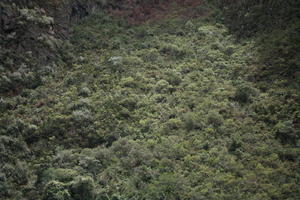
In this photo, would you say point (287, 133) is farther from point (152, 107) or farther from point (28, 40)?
point (28, 40)

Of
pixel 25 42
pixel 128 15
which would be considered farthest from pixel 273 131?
pixel 128 15

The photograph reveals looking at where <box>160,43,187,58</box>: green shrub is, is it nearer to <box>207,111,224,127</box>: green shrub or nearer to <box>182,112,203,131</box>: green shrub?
<box>182,112,203,131</box>: green shrub

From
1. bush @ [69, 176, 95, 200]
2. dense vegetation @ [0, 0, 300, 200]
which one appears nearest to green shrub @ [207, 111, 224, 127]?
dense vegetation @ [0, 0, 300, 200]

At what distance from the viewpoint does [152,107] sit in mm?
22953

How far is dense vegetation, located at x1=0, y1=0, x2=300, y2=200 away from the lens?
56.6ft

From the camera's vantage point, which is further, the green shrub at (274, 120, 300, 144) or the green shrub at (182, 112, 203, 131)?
the green shrub at (182, 112, 203, 131)

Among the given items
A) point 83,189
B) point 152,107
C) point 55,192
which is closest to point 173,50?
point 152,107

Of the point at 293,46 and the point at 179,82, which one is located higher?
the point at 293,46

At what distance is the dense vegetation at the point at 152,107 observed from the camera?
17.3m

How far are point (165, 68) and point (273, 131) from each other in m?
9.86

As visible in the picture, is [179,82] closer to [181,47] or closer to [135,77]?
[135,77]

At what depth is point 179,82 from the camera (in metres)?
25.6

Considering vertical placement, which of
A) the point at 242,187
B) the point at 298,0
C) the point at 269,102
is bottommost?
the point at 242,187

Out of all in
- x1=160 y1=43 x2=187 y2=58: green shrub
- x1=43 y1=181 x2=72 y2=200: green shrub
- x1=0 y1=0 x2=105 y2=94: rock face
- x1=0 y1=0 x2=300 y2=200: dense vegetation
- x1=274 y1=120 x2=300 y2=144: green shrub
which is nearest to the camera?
x1=43 y1=181 x2=72 y2=200: green shrub
